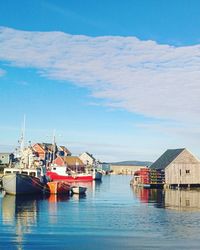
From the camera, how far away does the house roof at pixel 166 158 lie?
98206 millimetres

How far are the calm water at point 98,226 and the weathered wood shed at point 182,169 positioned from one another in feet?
123

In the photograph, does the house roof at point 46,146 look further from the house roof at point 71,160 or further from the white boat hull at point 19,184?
the white boat hull at point 19,184

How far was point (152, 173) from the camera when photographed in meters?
101

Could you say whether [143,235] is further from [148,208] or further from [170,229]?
[148,208]

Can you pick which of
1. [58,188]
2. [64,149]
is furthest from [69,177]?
[64,149]

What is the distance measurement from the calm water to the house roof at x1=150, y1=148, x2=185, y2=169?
1566 inches

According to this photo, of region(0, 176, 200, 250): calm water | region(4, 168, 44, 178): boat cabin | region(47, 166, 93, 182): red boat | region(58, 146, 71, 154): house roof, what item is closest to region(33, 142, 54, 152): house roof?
region(58, 146, 71, 154): house roof

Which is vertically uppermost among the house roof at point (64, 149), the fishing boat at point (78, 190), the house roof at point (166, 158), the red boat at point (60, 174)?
the house roof at point (64, 149)

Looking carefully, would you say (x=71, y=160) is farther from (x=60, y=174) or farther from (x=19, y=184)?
(x=19, y=184)

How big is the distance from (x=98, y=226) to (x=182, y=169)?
60.8 meters

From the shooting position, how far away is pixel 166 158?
102 meters

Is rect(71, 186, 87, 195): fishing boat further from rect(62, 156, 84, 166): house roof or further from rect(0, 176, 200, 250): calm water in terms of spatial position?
rect(62, 156, 84, 166): house roof

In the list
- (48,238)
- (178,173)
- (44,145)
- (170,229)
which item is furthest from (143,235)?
(44,145)

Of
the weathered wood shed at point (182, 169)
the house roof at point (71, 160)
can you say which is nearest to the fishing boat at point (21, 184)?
the weathered wood shed at point (182, 169)
